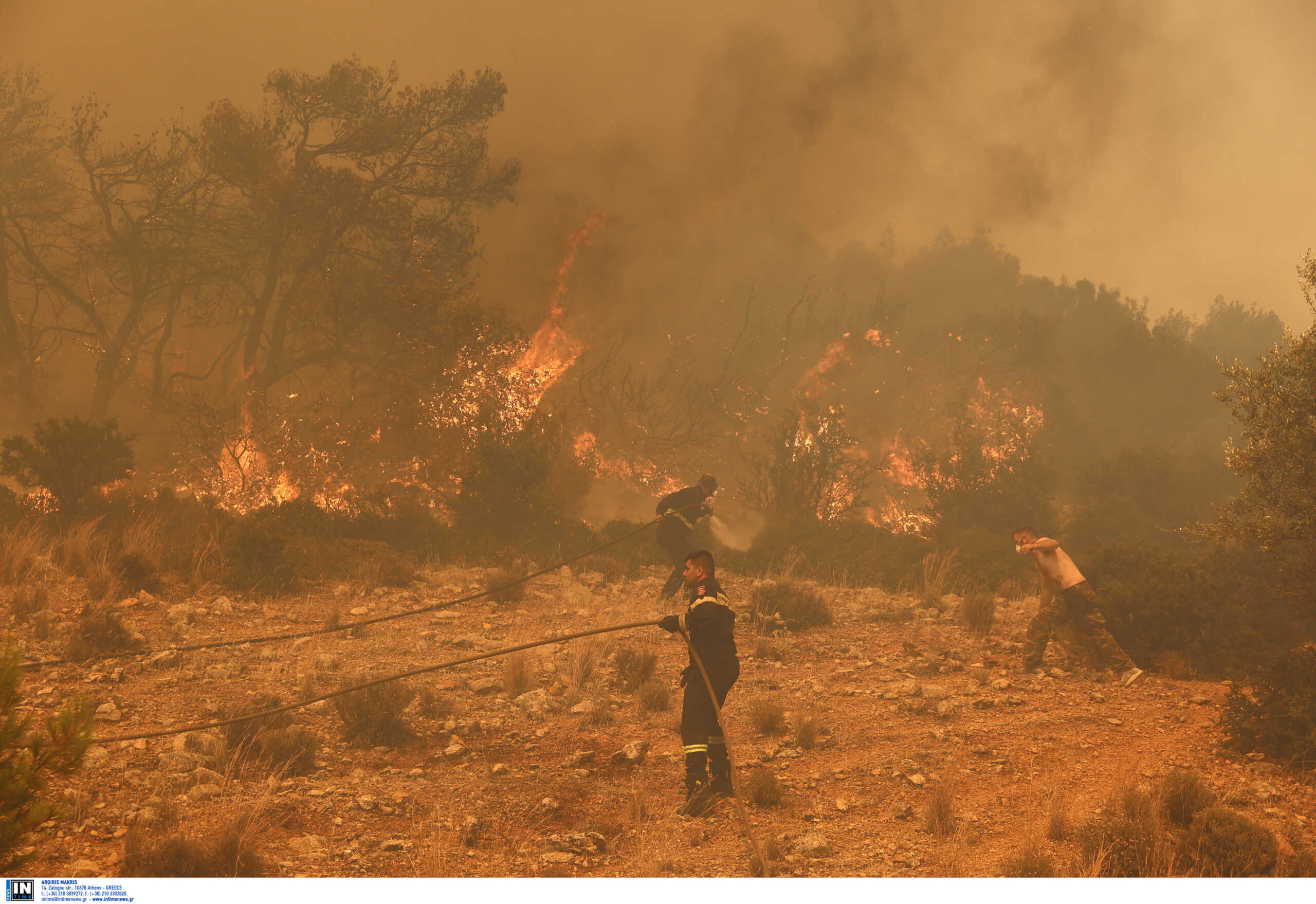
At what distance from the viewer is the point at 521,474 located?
49.3 feet

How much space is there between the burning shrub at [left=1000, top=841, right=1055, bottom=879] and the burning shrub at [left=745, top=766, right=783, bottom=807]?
5.12ft

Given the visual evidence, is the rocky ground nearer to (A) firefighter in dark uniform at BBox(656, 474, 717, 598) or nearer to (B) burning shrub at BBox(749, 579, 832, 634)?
(B) burning shrub at BBox(749, 579, 832, 634)

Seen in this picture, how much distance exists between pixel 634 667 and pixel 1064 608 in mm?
4784

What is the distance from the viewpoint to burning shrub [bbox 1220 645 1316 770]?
6.27 metres

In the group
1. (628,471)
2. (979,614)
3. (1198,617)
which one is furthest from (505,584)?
(1198,617)

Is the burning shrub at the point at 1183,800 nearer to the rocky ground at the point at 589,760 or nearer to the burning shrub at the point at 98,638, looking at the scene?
the rocky ground at the point at 589,760

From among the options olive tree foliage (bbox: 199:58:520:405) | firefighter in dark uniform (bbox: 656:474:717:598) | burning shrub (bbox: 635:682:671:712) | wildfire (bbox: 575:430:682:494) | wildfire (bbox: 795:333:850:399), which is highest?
olive tree foliage (bbox: 199:58:520:405)

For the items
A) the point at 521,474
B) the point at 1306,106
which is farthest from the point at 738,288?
the point at 1306,106

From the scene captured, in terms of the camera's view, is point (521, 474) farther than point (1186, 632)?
Yes

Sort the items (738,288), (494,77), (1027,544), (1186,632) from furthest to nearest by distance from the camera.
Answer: (738,288) → (494,77) → (1186,632) → (1027,544)

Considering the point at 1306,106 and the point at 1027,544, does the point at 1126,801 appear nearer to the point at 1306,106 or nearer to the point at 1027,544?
the point at 1027,544

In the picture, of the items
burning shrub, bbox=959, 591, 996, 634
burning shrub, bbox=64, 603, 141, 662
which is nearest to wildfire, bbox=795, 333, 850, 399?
burning shrub, bbox=959, 591, 996, 634

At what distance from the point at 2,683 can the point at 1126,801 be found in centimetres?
641

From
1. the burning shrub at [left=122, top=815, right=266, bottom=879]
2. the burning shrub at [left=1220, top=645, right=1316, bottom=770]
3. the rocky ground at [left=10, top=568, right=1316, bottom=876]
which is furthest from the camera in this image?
the burning shrub at [left=1220, top=645, right=1316, bottom=770]
